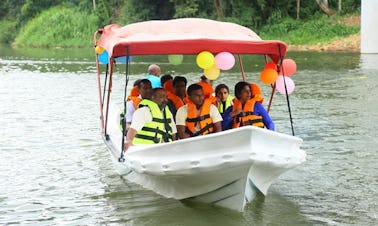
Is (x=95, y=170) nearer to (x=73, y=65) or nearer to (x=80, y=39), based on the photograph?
(x=73, y=65)

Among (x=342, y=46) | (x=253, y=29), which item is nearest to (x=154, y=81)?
(x=342, y=46)

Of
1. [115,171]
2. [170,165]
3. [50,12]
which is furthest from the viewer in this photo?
[50,12]

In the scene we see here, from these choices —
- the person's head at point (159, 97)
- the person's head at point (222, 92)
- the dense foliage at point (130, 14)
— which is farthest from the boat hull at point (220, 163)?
the dense foliage at point (130, 14)

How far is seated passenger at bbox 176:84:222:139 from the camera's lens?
682 centimetres

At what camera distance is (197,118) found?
6902 millimetres

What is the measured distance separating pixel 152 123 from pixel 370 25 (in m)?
23.0

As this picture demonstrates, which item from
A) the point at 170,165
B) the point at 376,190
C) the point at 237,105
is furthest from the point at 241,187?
the point at 376,190

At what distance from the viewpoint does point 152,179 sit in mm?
6609

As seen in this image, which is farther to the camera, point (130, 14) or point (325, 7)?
point (130, 14)

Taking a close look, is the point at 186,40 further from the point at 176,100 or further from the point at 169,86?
the point at 169,86

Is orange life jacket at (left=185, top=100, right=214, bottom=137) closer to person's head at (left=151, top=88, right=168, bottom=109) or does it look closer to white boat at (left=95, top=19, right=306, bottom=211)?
person's head at (left=151, top=88, right=168, bottom=109)

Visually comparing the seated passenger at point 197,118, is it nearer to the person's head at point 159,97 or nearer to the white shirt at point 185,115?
the white shirt at point 185,115

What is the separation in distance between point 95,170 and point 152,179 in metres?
2.48

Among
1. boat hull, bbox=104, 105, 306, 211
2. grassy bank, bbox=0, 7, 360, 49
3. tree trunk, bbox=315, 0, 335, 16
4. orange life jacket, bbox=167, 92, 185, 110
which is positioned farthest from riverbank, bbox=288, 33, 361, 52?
boat hull, bbox=104, 105, 306, 211
